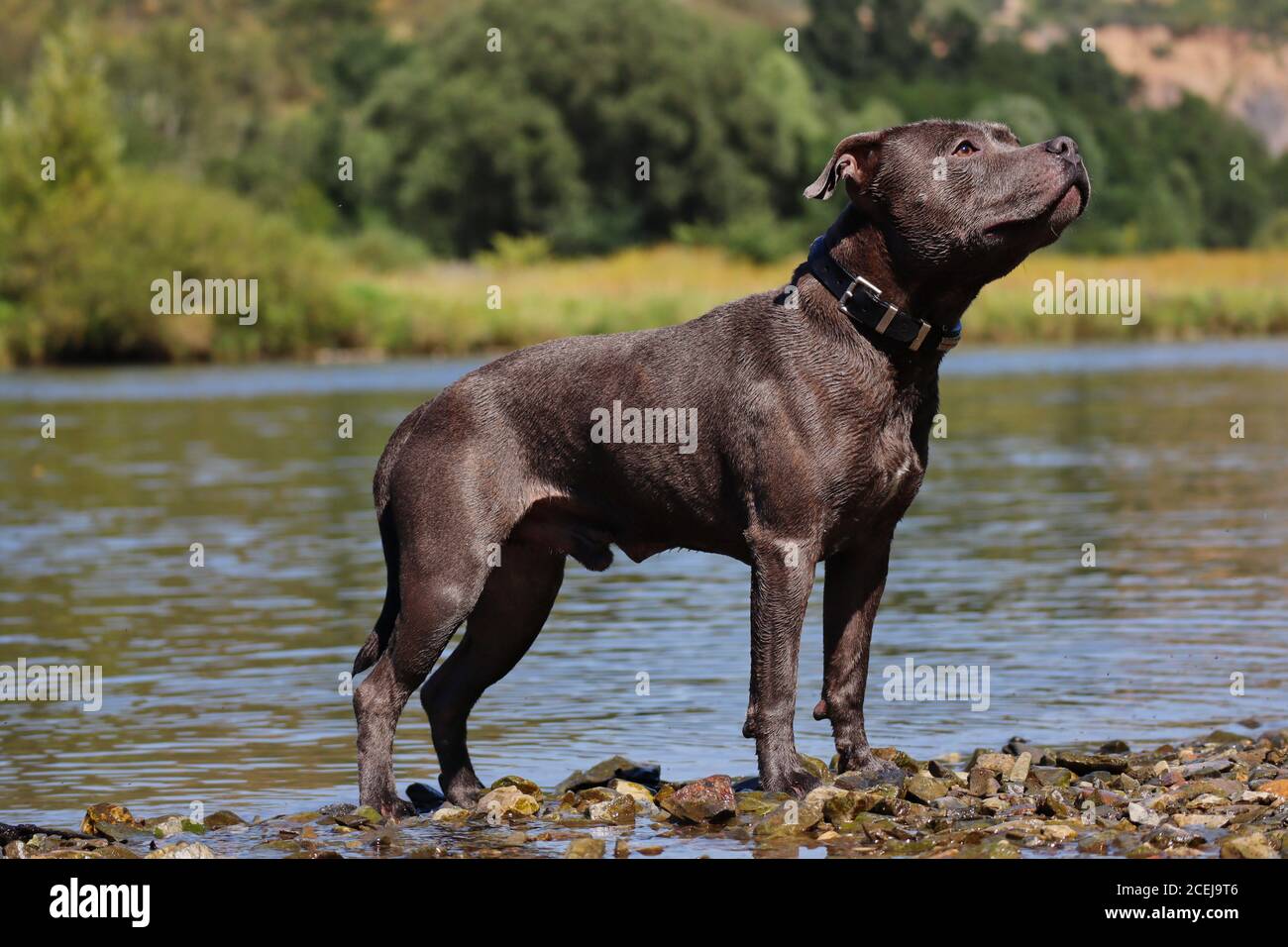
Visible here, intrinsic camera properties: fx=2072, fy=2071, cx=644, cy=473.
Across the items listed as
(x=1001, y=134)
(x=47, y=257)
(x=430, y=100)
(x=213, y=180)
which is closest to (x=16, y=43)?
(x=213, y=180)

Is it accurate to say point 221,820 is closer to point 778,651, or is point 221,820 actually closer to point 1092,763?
point 778,651

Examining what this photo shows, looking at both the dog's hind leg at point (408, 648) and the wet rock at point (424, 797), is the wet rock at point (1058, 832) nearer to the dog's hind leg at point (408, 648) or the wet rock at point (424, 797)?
the dog's hind leg at point (408, 648)

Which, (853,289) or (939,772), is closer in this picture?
(853,289)

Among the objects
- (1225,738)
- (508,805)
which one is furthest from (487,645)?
(1225,738)

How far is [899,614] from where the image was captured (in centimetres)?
Answer: 1343

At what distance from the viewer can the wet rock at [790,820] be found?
7.68m

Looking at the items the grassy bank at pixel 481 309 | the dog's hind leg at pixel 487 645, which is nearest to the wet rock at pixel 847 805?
the dog's hind leg at pixel 487 645

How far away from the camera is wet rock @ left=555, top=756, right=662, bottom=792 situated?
348 inches

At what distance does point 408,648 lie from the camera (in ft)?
27.8

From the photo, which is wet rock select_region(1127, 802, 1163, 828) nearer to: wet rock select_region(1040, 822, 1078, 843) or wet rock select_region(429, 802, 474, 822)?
wet rock select_region(1040, 822, 1078, 843)

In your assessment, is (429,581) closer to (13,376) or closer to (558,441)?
(558,441)

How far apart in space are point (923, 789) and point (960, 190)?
2.30 m

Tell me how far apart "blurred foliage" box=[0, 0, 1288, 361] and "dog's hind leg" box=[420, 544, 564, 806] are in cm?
3795
